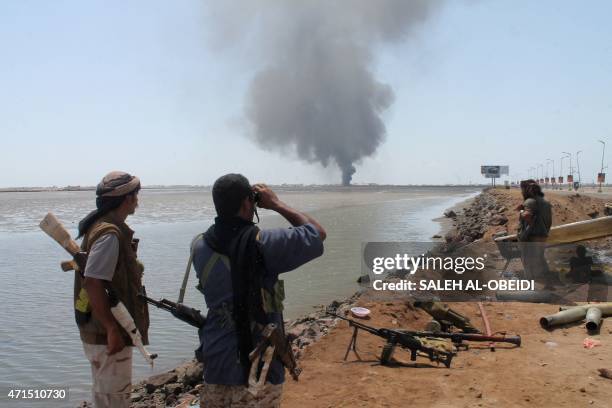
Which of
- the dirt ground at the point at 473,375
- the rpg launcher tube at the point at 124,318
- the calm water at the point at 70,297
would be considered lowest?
the calm water at the point at 70,297

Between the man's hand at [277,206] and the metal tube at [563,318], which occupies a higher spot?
the man's hand at [277,206]

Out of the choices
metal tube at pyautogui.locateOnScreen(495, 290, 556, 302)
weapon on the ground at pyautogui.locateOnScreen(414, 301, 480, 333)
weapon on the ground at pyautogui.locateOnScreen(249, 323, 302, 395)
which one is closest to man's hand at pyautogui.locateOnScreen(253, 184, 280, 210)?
weapon on the ground at pyautogui.locateOnScreen(249, 323, 302, 395)

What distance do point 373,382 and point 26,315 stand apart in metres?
8.22

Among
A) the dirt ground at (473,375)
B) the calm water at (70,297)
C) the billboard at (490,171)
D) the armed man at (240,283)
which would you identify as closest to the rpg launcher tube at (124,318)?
the armed man at (240,283)

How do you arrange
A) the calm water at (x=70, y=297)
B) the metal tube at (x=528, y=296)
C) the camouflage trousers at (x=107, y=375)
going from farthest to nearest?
the metal tube at (x=528, y=296) → the calm water at (x=70, y=297) → the camouflage trousers at (x=107, y=375)

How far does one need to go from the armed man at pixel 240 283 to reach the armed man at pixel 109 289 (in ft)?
2.88

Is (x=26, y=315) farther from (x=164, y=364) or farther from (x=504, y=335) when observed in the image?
(x=504, y=335)

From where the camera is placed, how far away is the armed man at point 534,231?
9.59 m

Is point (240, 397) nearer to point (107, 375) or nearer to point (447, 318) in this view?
point (107, 375)

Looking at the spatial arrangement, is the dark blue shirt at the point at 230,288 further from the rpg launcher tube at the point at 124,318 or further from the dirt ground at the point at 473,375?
the dirt ground at the point at 473,375

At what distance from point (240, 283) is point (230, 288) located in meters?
0.10

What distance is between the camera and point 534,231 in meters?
9.63

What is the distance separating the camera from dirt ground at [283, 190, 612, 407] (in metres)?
5.05

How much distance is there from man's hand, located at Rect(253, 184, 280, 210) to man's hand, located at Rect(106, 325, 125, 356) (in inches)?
55.1
